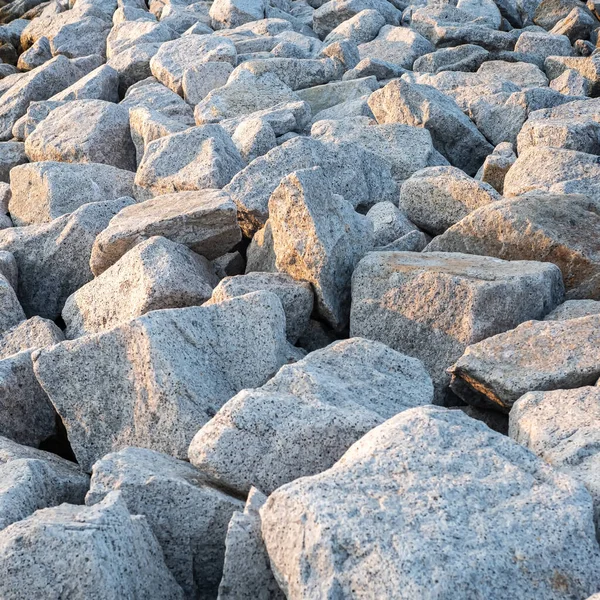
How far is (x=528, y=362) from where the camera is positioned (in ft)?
11.3

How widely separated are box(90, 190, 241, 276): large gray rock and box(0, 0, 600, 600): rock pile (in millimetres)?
16

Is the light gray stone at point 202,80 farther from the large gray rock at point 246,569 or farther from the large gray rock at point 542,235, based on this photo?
the large gray rock at point 246,569

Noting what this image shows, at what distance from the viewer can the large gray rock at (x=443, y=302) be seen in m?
3.77

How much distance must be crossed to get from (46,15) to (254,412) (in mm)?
11676

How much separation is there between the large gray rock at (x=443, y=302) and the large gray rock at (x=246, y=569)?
63.4 inches

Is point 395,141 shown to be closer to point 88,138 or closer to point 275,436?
point 88,138

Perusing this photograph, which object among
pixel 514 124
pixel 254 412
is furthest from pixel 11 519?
pixel 514 124

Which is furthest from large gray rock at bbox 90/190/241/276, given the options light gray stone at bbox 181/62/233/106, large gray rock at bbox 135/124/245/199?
light gray stone at bbox 181/62/233/106

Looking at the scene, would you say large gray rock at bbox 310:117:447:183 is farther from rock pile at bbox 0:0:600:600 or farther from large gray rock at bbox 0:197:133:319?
large gray rock at bbox 0:197:133:319

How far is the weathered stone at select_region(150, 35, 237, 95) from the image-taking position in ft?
27.8

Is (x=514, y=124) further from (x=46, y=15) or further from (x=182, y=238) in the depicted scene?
(x=46, y=15)

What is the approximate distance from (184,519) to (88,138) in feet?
15.8

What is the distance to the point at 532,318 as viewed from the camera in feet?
12.8

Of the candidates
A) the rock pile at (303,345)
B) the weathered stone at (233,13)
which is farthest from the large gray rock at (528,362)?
the weathered stone at (233,13)
